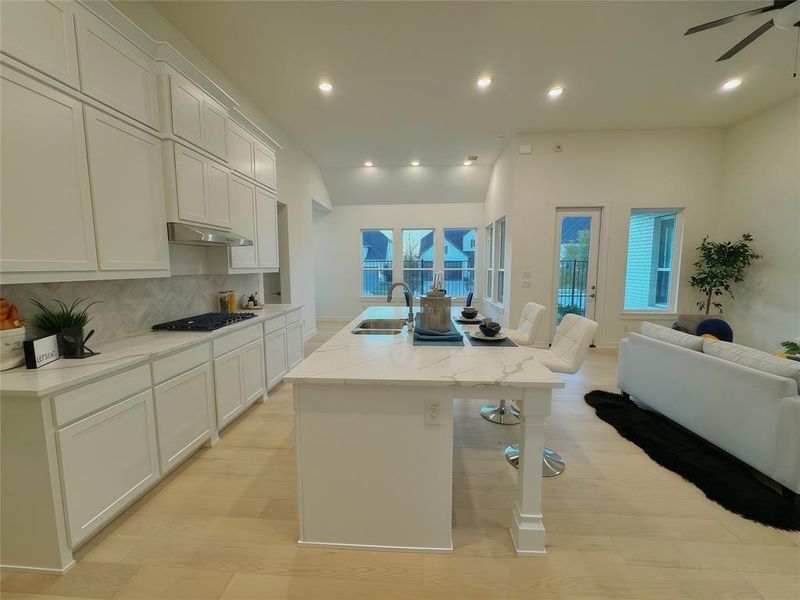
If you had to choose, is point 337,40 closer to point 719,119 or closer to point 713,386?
point 713,386

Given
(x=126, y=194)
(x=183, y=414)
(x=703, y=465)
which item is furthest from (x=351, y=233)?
(x=703, y=465)

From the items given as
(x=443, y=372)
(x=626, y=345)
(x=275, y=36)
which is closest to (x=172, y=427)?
(x=443, y=372)

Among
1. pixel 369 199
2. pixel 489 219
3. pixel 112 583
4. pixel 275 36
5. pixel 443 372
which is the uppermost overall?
pixel 275 36

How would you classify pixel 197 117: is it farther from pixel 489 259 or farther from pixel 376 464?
pixel 489 259

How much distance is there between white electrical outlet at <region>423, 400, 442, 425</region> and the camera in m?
1.42

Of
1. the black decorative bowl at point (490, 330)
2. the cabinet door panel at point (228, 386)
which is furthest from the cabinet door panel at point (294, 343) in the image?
the black decorative bowl at point (490, 330)

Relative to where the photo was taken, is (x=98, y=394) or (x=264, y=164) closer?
(x=98, y=394)

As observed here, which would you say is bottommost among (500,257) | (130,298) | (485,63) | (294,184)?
(130,298)

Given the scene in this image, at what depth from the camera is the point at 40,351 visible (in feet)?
5.02

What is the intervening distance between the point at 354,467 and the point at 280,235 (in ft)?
14.1

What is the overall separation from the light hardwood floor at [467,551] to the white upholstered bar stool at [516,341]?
647mm

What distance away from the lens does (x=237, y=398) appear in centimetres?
271

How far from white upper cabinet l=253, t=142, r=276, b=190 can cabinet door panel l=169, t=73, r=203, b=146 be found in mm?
916

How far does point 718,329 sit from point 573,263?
2094 mm
